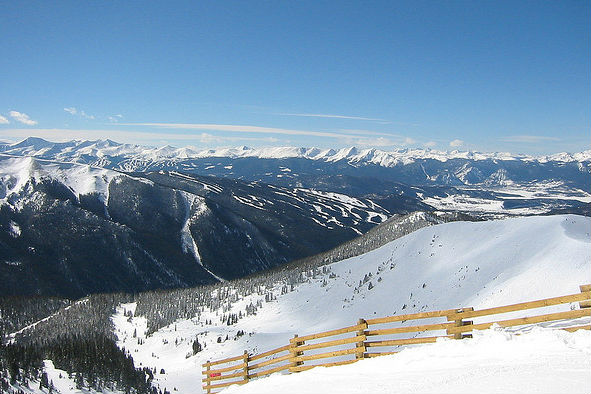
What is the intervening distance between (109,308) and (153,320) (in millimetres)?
28917

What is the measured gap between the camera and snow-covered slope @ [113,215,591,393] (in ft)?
133

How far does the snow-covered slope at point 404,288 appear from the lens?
4069cm

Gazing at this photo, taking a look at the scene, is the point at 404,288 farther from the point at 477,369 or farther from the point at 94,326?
the point at 94,326

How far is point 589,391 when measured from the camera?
8.62 meters

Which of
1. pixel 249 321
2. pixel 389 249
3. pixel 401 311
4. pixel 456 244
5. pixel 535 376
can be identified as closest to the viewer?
pixel 535 376

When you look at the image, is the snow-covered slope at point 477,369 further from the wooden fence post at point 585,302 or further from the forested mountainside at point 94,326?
the forested mountainside at point 94,326

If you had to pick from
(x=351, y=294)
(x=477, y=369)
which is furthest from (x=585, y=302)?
(x=351, y=294)

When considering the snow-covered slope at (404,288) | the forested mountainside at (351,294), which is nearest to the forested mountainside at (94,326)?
the forested mountainside at (351,294)

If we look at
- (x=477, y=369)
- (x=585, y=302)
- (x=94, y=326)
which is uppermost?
(x=585, y=302)

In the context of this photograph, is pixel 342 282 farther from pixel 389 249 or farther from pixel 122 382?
pixel 122 382

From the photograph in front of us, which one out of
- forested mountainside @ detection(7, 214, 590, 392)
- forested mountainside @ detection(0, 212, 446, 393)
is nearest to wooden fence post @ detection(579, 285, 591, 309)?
forested mountainside @ detection(7, 214, 590, 392)

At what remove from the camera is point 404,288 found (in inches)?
2200

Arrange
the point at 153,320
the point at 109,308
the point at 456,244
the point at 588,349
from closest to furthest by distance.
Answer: the point at 588,349, the point at 456,244, the point at 153,320, the point at 109,308

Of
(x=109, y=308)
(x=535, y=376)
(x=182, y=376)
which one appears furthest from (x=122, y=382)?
(x=109, y=308)
